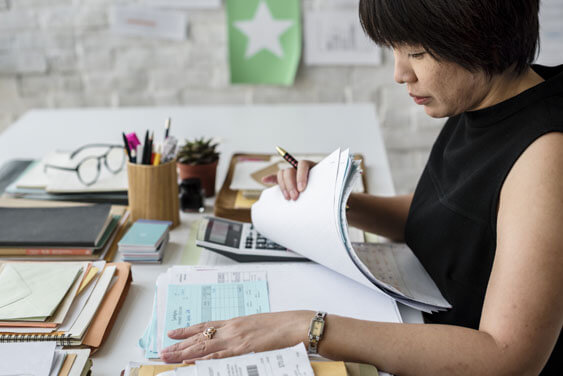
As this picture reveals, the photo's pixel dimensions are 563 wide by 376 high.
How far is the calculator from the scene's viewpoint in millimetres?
1009

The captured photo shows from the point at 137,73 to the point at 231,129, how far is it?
0.80 meters

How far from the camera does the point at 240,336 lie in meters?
0.76

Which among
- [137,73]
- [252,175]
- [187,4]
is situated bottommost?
[252,175]

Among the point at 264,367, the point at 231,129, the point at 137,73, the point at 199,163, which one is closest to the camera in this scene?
the point at 264,367

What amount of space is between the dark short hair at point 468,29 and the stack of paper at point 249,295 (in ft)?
1.26

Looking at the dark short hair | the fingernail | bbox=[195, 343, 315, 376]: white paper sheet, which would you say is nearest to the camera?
bbox=[195, 343, 315, 376]: white paper sheet

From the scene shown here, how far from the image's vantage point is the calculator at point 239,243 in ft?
3.31

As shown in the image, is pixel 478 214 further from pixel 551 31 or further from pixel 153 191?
pixel 551 31

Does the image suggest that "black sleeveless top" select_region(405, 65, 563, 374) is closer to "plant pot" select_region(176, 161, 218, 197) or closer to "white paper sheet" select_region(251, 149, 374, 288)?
"white paper sheet" select_region(251, 149, 374, 288)

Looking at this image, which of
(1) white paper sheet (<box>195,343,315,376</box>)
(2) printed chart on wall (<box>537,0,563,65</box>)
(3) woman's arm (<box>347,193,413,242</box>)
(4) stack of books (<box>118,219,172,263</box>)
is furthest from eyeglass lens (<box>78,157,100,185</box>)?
(2) printed chart on wall (<box>537,0,563,65</box>)

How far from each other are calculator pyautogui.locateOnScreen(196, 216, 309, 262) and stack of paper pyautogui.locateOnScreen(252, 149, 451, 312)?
0.02m

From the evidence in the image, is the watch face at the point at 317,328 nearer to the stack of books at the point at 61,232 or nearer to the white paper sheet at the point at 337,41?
the stack of books at the point at 61,232

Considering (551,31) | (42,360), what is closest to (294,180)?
(42,360)

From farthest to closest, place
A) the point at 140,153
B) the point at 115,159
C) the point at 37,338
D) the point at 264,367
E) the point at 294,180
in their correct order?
1. the point at 115,159
2. the point at 140,153
3. the point at 294,180
4. the point at 37,338
5. the point at 264,367
